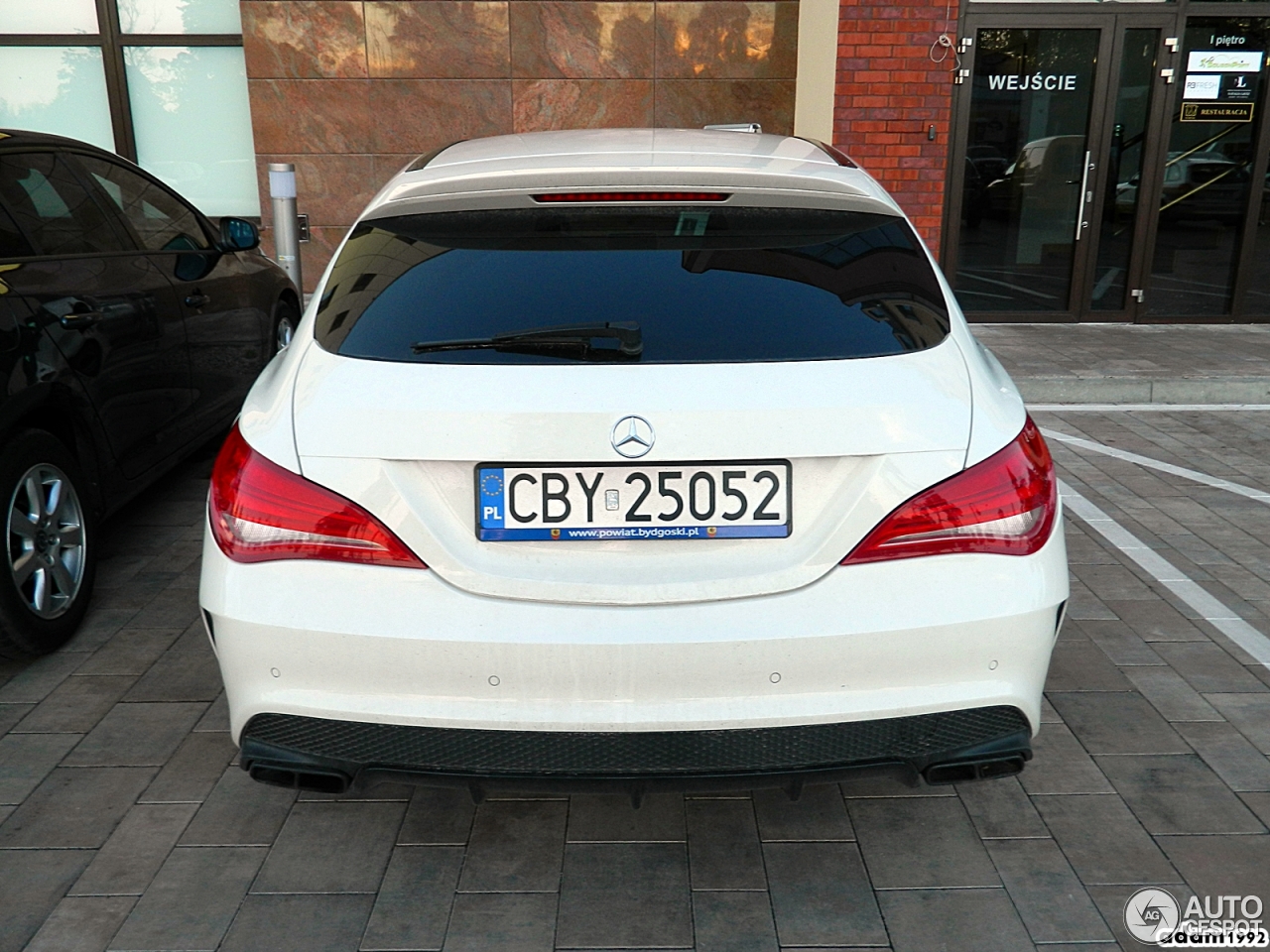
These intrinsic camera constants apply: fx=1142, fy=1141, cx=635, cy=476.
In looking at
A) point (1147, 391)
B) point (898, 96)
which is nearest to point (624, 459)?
point (1147, 391)

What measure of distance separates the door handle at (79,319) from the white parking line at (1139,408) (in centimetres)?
564

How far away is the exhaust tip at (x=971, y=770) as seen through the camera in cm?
232

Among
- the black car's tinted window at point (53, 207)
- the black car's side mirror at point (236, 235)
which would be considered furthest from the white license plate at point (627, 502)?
the black car's side mirror at point (236, 235)

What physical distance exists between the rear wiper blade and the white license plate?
27cm

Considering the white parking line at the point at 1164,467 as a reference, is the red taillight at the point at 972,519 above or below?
above

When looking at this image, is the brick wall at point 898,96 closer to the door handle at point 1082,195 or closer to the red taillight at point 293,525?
the door handle at point 1082,195

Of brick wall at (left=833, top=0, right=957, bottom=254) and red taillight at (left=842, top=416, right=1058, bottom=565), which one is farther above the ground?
brick wall at (left=833, top=0, right=957, bottom=254)

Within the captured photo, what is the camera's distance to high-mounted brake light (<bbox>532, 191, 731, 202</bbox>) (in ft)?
8.80

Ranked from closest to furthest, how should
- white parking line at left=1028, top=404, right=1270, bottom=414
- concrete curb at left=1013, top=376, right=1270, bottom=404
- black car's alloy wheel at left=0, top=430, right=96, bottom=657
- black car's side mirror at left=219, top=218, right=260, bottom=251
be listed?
black car's alloy wheel at left=0, top=430, right=96, bottom=657 < black car's side mirror at left=219, top=218, right=260, bottom=251 < white parking line at left=1028, top=404, right=1270, bottom=414 < concrete curb at left=1013, top=376, right=1270, bottom=404

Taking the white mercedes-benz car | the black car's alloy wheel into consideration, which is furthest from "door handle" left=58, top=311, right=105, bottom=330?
the white mercedes-benz car

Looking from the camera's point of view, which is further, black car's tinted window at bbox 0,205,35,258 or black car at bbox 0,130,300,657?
black car's tinted window at bbox 0,205,35,258

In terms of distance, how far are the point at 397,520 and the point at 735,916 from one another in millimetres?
1158

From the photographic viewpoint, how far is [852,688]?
2.22 meters

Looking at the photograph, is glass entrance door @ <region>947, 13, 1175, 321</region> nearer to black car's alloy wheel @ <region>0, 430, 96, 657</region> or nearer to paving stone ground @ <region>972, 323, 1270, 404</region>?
paving stone ground @ <region>972, 323, 1270, 404</region>
